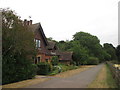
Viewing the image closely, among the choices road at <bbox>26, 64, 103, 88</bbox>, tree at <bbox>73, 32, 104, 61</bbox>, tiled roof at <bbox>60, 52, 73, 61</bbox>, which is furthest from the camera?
tree at <bbox>73, 32, 104, 61</bbox>

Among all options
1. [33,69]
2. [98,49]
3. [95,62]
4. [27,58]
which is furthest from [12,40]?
[98,49]

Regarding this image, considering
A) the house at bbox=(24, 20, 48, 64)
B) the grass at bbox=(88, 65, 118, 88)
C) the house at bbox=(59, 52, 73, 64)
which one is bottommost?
the grass at bbox=(88, 65, 118, 88)

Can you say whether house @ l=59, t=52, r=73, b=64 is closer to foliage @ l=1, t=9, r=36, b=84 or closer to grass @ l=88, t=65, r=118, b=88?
grass @ l=88, t=65, r=118, b=88

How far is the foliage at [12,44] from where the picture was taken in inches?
474

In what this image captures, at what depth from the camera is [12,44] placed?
40.5 ft

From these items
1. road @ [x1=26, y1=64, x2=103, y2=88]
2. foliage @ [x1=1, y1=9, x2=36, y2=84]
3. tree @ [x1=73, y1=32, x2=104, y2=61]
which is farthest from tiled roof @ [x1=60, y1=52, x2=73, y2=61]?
foliage @ [x1=1, y1=9, x2=36, y2=84]

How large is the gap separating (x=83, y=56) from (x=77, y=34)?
1268 inches

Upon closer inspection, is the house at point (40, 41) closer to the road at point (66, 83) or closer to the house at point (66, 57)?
the road at point (66, 83)

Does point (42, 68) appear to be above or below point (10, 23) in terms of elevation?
below

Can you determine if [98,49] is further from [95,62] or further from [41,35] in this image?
[41,35]

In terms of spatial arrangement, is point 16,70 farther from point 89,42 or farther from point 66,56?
point 89,42

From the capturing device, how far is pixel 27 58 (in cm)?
1438

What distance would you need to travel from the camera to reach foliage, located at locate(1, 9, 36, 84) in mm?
12047

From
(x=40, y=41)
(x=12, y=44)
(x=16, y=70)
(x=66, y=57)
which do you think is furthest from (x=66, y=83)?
(x=66, y=57)
